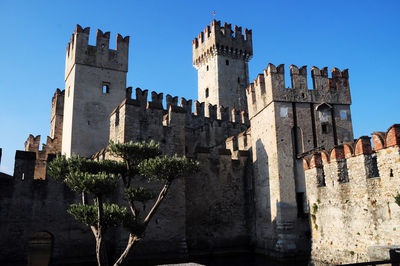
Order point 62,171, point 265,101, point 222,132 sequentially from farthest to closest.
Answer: point 222,132, point 265,101, point 62,171

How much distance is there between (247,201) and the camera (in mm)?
17703

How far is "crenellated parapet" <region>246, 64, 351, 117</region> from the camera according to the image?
618 inches

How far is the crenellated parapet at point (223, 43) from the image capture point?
124 feet

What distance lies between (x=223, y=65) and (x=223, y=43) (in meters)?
2.54

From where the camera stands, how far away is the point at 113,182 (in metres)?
9.93

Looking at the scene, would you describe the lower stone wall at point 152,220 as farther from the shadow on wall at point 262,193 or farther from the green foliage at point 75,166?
the green foliage at point 75,166

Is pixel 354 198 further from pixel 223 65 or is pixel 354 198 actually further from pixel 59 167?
pixel 223 65

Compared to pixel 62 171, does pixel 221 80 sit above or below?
above

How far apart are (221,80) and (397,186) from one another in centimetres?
2805

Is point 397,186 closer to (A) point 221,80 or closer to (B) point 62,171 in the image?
(B) point 62,171

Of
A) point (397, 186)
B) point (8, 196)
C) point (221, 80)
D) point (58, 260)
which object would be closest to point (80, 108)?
point (8, 196)

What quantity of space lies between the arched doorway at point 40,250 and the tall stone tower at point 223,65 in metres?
20.3

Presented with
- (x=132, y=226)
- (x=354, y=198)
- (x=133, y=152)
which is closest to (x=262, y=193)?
(x=354, y=198)

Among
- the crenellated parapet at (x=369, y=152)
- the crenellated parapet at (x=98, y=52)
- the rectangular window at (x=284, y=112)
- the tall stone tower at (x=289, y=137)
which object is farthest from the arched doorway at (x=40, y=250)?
the crenellated parapet at (x=369, y=152)
